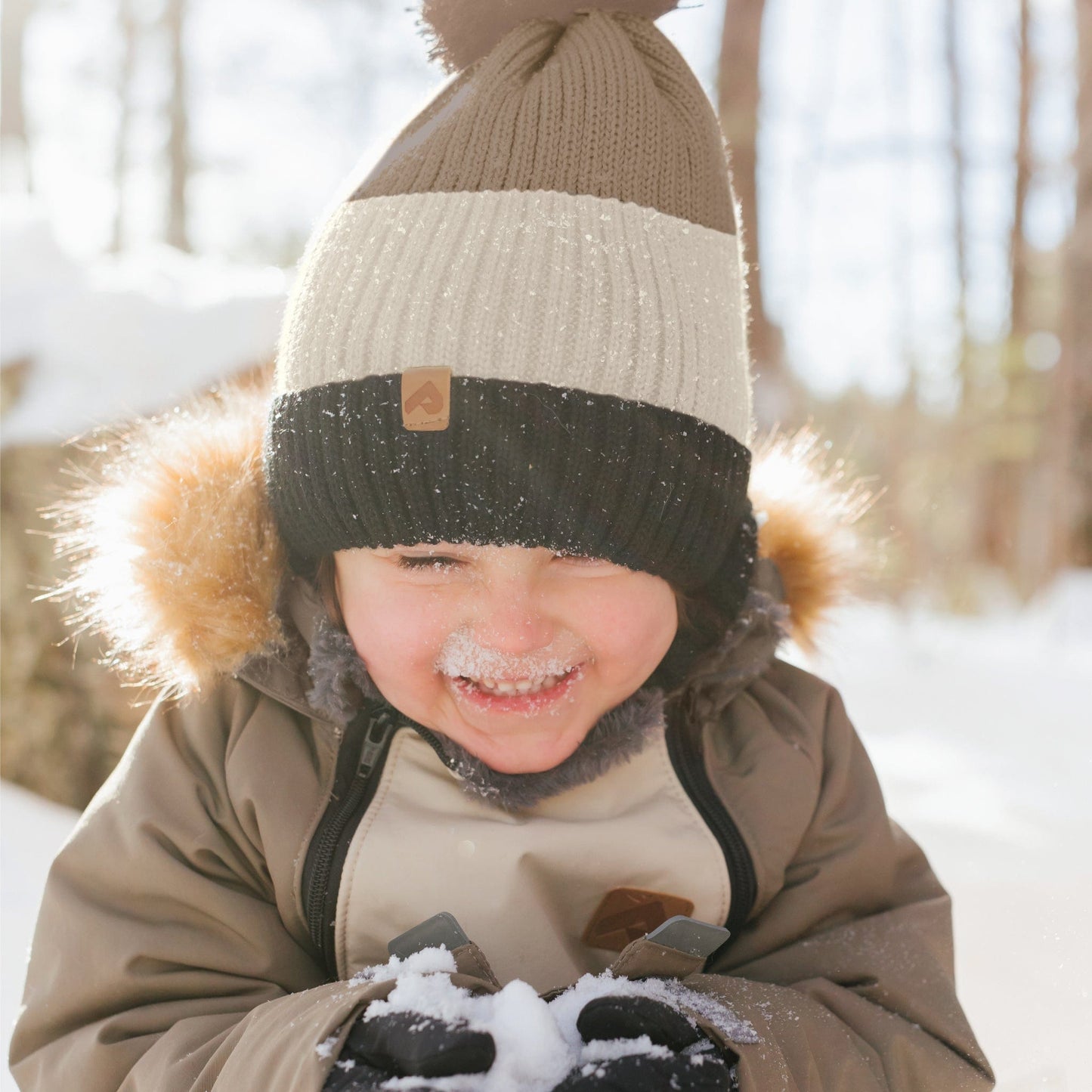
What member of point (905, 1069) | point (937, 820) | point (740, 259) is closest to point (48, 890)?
point (905, 1069)

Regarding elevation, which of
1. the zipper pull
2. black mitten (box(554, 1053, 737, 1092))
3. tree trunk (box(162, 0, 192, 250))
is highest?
tree trunk (box(162, 0, 192, 250))

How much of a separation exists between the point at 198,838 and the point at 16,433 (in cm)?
151

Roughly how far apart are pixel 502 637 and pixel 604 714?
0.90ft

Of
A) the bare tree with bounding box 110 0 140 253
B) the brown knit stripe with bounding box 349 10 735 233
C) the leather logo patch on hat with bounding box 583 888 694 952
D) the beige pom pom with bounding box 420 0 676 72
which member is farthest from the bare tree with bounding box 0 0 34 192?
the leather logo patch on hat with bounding box 583 888 694 952

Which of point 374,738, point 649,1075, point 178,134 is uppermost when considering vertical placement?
point 178,134

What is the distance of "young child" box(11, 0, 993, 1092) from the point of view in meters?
1.15

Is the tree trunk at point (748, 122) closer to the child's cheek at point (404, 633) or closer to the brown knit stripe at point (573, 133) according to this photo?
the brown knit stripe at point (573, 133)

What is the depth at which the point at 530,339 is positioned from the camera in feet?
3.85

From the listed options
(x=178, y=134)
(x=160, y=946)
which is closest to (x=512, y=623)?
(x=160, y=946)

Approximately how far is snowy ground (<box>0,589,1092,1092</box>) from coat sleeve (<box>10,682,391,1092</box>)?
24 cm

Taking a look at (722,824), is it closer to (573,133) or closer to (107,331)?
(573,133)

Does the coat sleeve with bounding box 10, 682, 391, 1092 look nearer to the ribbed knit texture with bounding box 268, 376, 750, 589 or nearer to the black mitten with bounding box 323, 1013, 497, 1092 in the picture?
the black mitten with bounding box 323, 1013, 497, 1092

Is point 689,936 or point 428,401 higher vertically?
point 428,401

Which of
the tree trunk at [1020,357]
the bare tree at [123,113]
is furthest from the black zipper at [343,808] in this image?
the bare tree at [123,113]
